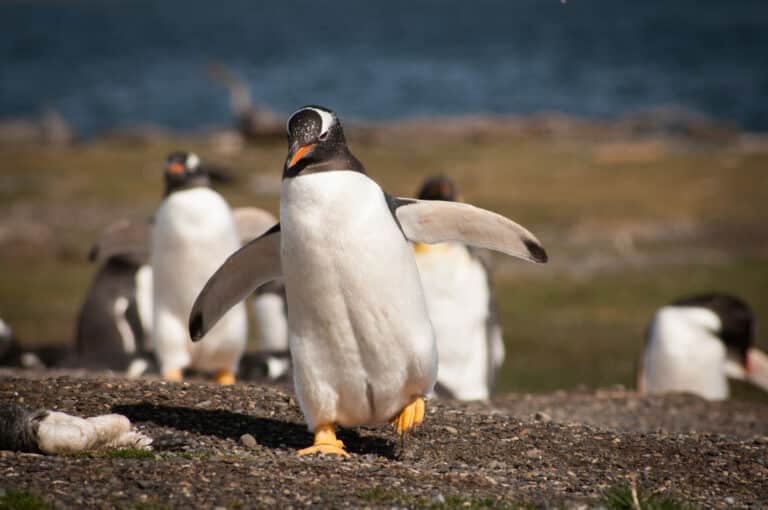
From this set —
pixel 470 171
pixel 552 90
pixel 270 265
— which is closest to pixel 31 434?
pixel 270 265

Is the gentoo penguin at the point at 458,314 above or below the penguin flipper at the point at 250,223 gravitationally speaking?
below

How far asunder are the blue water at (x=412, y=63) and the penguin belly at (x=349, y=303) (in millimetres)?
36044

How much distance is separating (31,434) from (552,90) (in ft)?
186

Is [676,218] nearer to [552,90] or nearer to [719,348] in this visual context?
[719,348]

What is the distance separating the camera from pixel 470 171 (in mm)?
20828

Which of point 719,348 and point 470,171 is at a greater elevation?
point 470,171

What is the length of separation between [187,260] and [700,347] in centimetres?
525

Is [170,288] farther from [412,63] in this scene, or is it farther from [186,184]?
[412,63]

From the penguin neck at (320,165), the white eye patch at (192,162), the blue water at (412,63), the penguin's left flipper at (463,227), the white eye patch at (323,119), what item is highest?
the blue water at (412,63)

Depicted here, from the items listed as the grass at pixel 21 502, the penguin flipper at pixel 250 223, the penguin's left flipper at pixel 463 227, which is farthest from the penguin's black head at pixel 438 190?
the grass at pixel 21 502

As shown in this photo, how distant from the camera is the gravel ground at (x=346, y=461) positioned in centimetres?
498

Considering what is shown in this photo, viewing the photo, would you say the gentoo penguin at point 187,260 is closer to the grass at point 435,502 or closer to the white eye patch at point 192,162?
the white eye patch at point 192,162

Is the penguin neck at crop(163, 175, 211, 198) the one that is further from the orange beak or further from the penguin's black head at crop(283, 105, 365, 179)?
the orange beak

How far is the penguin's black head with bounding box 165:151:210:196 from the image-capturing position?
9.09m
